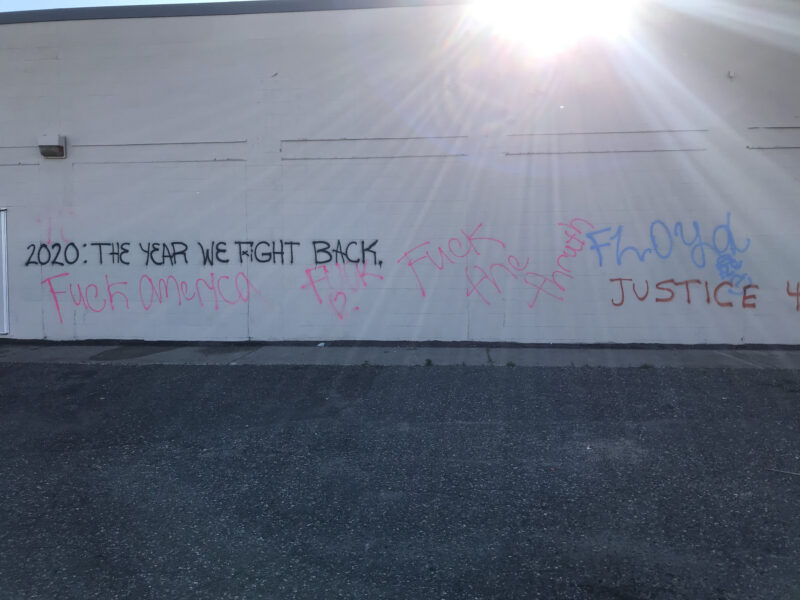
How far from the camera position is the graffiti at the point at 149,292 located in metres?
10.9

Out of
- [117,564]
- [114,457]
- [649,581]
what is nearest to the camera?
[649,581]

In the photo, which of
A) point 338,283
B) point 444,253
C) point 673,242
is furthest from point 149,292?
point 673,242

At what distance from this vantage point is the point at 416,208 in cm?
1056

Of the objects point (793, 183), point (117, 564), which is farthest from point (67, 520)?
point (793, 183)

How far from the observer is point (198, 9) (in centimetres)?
1059

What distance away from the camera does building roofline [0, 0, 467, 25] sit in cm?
1037

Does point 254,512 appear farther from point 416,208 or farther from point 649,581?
point 416,208

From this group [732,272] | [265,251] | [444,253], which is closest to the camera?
[732,272]

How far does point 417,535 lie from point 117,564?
1.79 meters

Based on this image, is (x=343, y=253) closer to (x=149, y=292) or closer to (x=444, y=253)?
(x=444, y=253)

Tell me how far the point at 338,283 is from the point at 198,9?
15.7ft

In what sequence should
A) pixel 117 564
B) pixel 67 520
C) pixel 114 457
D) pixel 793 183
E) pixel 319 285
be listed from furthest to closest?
1. pixel 319 285
2. pixel 793 183
3. pixel 114 457
4. pixel 67 520
5. pixel 117 564

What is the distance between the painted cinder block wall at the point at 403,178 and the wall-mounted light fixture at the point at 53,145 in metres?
0.13

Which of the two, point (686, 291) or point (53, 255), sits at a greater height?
point (53, 255)
